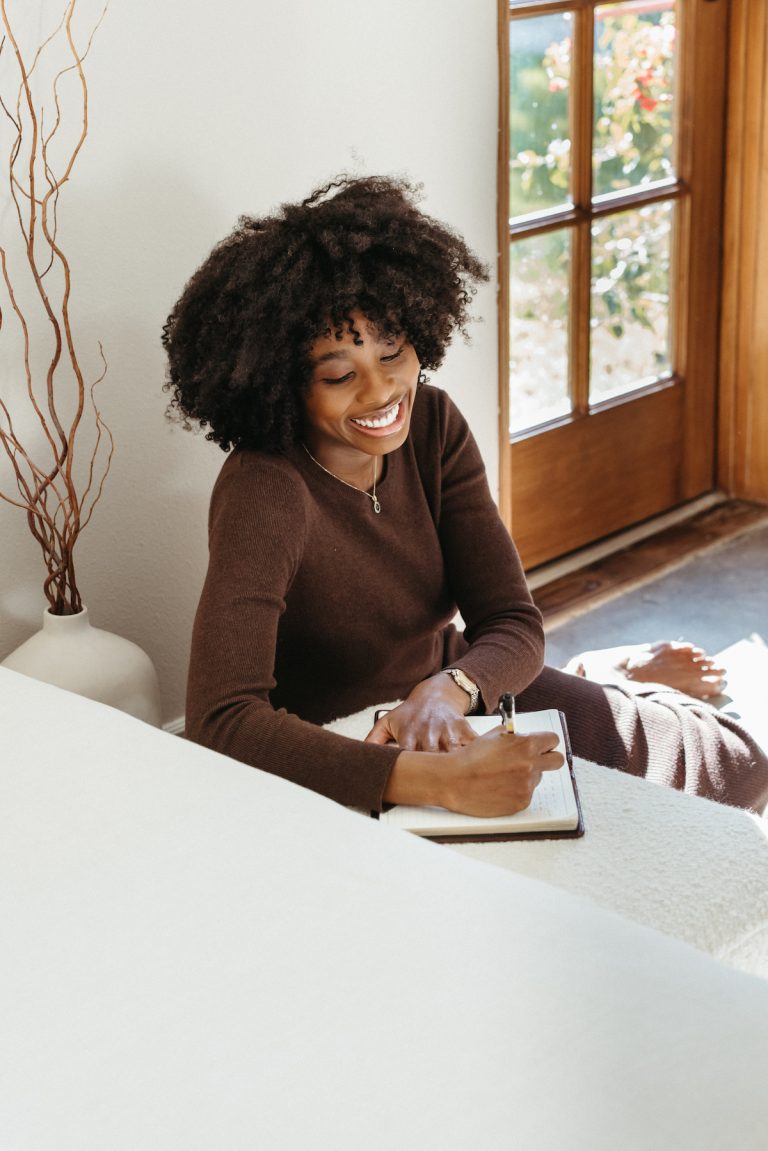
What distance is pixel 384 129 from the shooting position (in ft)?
7.17

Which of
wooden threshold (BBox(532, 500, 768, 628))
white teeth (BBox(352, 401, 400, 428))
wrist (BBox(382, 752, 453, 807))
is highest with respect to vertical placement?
white teeth (BBox(352, 401, 400, 428))

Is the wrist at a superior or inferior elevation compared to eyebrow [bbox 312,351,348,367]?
inferior

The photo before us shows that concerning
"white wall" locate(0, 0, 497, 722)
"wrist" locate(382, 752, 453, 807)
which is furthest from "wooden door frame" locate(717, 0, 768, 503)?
"wrist" locate(382, 752, 453, 807)

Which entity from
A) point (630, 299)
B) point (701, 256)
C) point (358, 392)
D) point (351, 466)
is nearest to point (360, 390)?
point (358, 392)

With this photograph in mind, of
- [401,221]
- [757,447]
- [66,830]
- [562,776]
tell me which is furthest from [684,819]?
[757,447]

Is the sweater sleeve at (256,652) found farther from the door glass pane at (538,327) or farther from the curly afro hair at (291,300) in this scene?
the door glass pane at (538,327)

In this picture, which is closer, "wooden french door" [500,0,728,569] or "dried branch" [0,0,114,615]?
"dried branch" [0,0,114,615]

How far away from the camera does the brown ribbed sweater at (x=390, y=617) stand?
56.0 inches

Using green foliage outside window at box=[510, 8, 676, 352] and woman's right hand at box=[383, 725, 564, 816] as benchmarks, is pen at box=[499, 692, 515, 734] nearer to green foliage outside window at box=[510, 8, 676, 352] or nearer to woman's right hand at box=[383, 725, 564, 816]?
woman's right hand at box=[383, 725, 564, 816]

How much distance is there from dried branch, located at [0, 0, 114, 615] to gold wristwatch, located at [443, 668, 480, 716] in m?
0.54

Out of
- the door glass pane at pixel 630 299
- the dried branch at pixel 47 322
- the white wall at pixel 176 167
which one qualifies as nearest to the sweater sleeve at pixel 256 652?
the dried branch at pixel 47 322

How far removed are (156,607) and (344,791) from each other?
0.82 m

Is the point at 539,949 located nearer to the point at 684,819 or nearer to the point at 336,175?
the point at 684,819

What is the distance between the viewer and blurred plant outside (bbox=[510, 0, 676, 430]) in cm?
265
